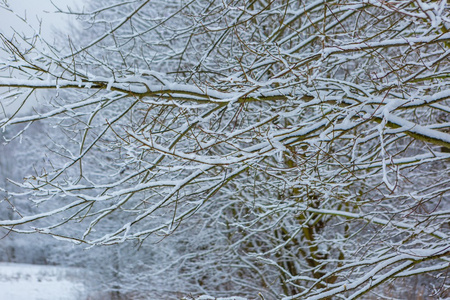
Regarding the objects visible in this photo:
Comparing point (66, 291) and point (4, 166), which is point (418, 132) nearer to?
point (66, 291)

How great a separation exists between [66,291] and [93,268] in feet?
11.4

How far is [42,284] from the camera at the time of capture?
18.7 m

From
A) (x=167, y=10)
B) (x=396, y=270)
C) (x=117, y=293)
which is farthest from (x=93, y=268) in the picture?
(x=396, y=270)

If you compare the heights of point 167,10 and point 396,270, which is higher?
point 167,10

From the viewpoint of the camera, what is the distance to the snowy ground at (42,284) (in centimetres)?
1445

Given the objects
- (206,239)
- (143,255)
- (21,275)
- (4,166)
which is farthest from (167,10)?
(4,166)

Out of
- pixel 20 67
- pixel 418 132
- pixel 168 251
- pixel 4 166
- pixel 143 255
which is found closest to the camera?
pixel 20 67

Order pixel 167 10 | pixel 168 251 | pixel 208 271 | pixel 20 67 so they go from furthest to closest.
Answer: pixel 168 251, pixel 208 271, pixel 167 10, pixel 20 67

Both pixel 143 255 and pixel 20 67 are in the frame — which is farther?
pixel 143 255

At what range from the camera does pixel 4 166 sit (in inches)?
1362

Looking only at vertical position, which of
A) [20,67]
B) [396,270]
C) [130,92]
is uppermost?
[20,67]

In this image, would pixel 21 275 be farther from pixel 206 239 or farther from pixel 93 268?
pixel 206 239

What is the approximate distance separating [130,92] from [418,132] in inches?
66.3

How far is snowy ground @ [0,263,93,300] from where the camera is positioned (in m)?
14.5
